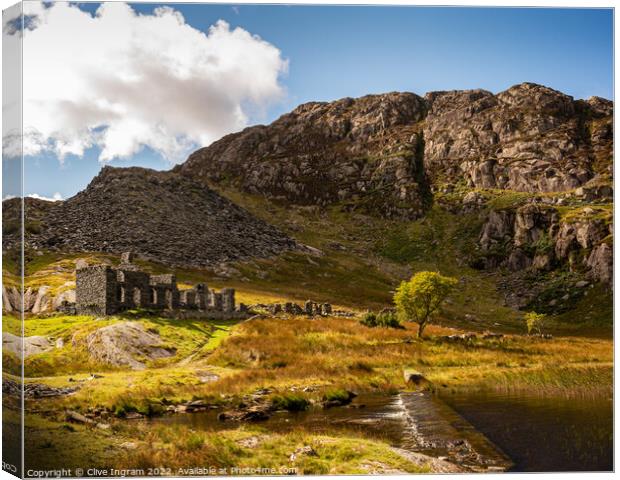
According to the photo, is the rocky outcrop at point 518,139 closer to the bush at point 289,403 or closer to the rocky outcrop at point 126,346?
the bush at point 289,403

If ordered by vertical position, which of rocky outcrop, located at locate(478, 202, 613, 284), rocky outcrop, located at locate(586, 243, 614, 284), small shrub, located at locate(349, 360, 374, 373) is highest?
rocky outcrop, located at locate(478, 202, 613, 284)

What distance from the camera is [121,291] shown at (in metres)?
30.8

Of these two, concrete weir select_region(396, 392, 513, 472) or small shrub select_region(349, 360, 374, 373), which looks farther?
small shrub select_region(349, 360, 374, 373)

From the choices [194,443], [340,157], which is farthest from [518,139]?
[194,443]

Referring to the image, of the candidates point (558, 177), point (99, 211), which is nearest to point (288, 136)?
point (558, 177)

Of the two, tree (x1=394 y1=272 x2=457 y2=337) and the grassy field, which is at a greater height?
tree (x1=394 y1=272 x2=457 y2=337)

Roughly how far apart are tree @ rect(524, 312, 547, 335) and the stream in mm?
35216

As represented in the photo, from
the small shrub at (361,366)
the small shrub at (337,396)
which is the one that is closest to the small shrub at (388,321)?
the small shrub at (361,366)

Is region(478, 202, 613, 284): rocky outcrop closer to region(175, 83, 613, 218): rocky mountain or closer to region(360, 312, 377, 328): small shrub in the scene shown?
region(175, 83, 613, 218): rocky mountain

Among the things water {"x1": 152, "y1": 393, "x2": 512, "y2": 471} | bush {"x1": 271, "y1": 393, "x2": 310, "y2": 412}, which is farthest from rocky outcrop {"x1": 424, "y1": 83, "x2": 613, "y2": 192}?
bush {"x1": 271, "y1": 393, "x2": 310, "y2": 412}

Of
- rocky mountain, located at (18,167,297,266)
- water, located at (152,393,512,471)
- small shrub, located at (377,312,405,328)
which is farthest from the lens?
rocky mountain, located at (18,167,297,266)

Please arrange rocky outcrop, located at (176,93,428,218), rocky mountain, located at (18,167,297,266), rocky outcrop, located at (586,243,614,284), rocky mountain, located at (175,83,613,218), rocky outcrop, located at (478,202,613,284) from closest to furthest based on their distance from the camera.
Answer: rocky outcrop, located at (586,243,614,284), rocky mountain, located at (18,167,297,266), rocky outcrop, located at (478,202,613,284), rocky mountain, located at (175,83,613,218), rocky outcrop, located at (176,93,428,218)

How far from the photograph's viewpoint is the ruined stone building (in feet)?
97.2

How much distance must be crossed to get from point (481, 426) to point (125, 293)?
67.7 feet
